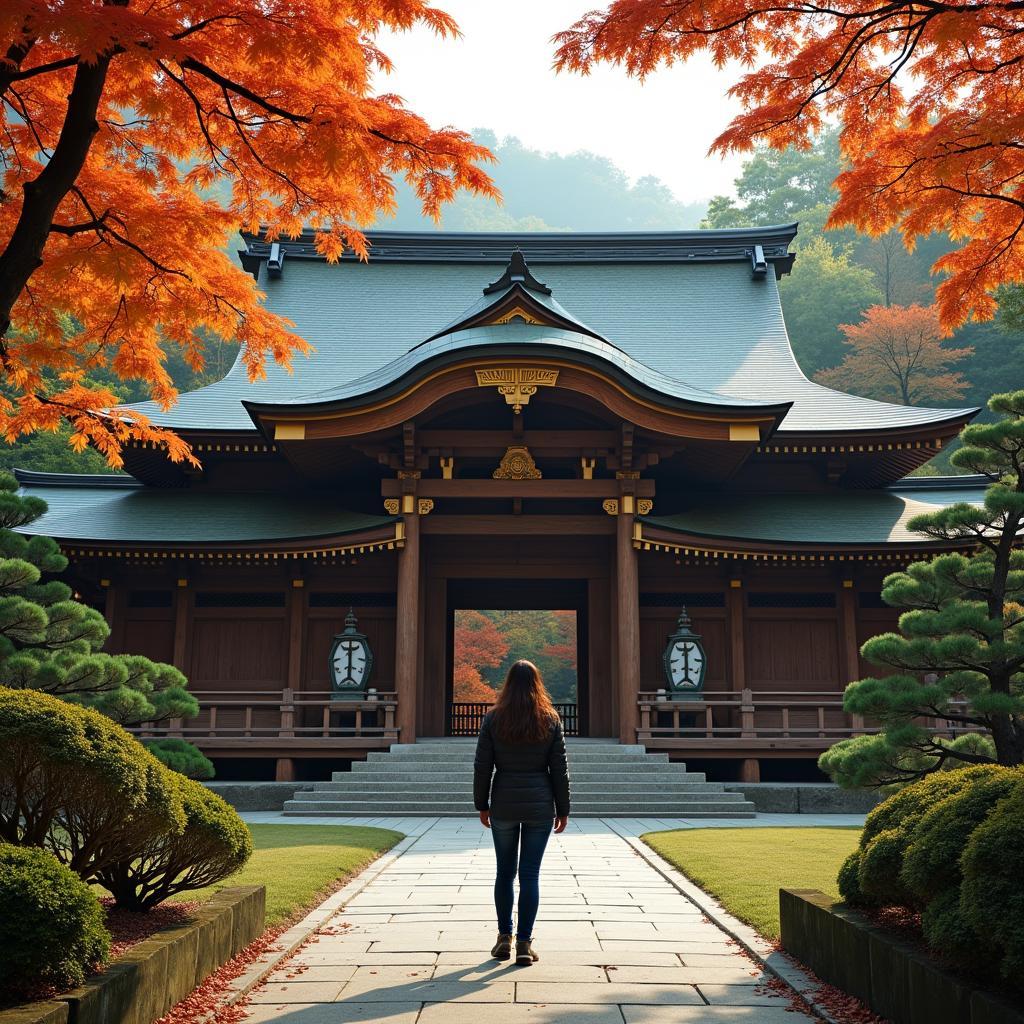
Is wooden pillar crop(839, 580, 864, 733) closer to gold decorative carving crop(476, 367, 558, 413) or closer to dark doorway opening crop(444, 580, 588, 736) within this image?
dark doorway opening crop(444, 580, 588, 736)

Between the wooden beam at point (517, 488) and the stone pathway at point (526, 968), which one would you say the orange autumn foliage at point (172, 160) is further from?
the wooden beam at point (517, 488)

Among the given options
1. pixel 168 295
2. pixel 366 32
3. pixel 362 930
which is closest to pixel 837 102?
pixel 366 32

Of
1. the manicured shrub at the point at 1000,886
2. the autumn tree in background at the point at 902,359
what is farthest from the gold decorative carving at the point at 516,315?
the autumn tree in background at the point at 902,359

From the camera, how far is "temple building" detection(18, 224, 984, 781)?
50.5 ft

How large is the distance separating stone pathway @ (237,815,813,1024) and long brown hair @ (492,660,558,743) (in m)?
1.15

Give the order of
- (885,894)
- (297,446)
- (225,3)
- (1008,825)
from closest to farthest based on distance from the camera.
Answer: (1008,825) → (885,894) → (225,3) → (297,446)

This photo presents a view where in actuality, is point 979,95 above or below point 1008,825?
above

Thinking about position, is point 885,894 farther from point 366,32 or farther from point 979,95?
point 366,32

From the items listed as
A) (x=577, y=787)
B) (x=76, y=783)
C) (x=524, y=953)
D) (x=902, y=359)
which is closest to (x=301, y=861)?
(x=524, y=953)

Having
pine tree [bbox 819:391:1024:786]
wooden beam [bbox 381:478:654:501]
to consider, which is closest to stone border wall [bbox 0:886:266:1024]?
pine tree [bbox 819:391:1024:786]

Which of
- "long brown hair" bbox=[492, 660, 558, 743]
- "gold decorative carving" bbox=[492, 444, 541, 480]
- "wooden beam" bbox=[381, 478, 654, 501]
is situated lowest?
"long brown hair" bbox=[492, 660, 558, 743]

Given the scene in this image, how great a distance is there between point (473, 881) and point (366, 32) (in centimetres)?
619

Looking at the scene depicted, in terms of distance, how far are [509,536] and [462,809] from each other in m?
5.87

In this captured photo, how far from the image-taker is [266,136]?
22.7ft
